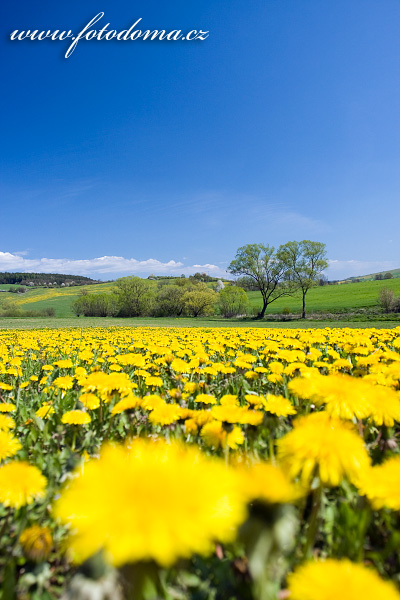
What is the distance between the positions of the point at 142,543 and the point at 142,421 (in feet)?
7.17

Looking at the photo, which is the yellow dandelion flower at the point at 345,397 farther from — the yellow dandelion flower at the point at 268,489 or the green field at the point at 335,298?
the green field at the point at 335,298

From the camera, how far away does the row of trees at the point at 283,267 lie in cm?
4462

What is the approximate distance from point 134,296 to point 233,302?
22.5 m

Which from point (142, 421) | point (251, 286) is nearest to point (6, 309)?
point (251, 286)

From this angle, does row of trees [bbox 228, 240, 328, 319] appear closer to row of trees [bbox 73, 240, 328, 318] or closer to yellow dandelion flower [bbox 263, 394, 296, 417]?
row of trees [bbox 73, 240, 328, 318]

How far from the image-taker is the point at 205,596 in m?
0.89

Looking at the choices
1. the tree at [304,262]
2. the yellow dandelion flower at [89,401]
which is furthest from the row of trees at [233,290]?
the yellow dandelion flower at [89,401]

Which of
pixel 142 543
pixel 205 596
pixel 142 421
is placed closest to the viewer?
pixel 142 543

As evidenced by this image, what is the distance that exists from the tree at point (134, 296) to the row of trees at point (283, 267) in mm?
21761

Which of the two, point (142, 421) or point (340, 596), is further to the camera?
point (142, 421)

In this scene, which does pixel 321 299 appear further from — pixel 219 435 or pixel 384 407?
pixel 219 435

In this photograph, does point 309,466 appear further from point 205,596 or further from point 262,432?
point 262,432

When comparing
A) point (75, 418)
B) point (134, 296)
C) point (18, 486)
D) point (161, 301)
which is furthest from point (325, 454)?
point (134, 296)

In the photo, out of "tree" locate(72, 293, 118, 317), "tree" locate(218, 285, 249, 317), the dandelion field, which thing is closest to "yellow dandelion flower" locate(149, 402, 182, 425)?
the dandelion field
